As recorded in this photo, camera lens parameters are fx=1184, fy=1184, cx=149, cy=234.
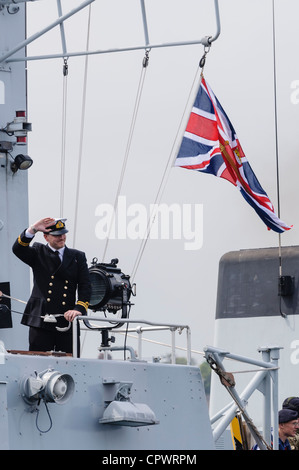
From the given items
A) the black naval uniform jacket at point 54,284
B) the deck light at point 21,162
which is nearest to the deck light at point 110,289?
the black naval uniform jacket at point 54,284

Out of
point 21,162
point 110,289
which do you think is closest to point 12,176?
point 21,162

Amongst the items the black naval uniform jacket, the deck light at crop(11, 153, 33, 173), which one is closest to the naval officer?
the black naval uniform jacket

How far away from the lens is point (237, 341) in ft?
54.2

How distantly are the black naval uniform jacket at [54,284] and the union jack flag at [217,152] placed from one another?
2.90 metres

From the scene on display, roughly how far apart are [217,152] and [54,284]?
3759 millimetres

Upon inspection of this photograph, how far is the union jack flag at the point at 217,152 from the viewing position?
14148mm

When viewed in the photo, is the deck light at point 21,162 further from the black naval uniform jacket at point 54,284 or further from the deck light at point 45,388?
the deck light at point 45,388

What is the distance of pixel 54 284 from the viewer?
11406 mm

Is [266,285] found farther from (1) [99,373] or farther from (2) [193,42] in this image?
(1) [99,373]

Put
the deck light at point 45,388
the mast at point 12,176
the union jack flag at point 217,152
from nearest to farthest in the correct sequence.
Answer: the deck light at point 45,388, the mast at point 12,176, the union jack flag at point 217,152

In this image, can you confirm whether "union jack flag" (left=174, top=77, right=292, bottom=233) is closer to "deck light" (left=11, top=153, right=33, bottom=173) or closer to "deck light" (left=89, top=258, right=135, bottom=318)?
"deck light" (left=11, top=153, right=33, bottom=173)

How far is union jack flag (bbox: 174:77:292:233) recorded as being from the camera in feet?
46.4

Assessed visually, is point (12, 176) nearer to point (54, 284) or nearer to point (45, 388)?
point (54, 284)
